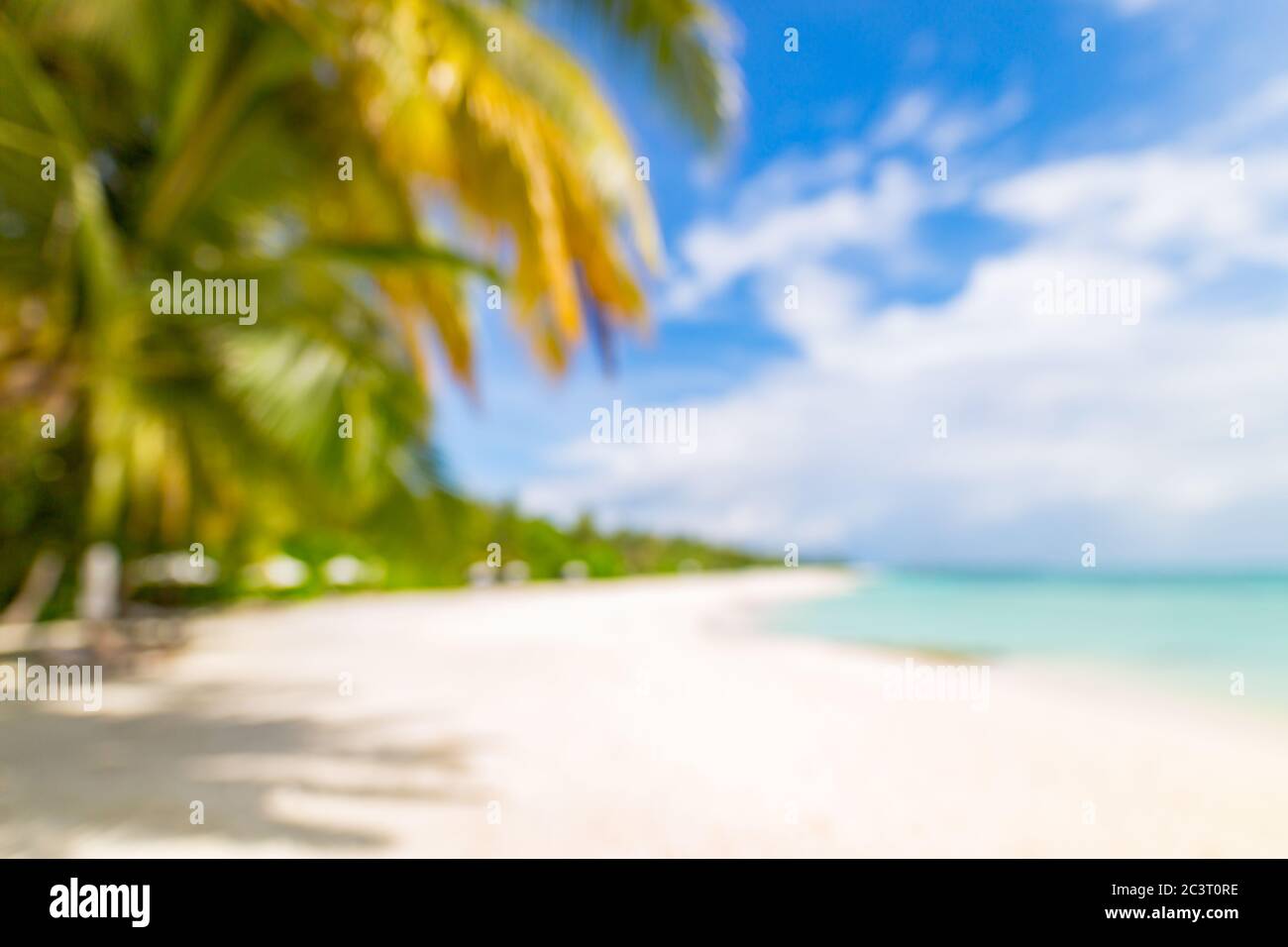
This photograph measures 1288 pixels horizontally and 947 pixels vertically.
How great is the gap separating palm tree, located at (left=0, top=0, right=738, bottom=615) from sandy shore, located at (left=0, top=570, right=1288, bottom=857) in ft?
4.53

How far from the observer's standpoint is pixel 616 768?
3.57 m

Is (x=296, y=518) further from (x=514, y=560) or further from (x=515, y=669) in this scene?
(x=514, y=560)

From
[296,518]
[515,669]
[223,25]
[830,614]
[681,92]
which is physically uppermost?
[223,25]

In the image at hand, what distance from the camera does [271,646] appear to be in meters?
8.52

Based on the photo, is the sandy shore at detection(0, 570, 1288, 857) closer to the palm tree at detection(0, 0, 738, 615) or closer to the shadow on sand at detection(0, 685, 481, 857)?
the shadow on sand at detection(0, 685, 481, 857)

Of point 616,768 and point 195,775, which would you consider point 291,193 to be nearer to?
point 195,775

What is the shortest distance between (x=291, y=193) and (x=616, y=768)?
4605 millimetres

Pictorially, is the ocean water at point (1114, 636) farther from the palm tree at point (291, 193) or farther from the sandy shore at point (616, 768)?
the palm tree at point (291, 193)

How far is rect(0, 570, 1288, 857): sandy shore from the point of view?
8.82ft

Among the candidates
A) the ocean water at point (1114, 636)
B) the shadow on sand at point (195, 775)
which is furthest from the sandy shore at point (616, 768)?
the ocean water at point (1114, 636)

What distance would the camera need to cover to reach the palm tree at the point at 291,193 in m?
3.89

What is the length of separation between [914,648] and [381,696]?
826 centimetres

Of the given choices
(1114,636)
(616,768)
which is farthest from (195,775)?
(1114,636)
